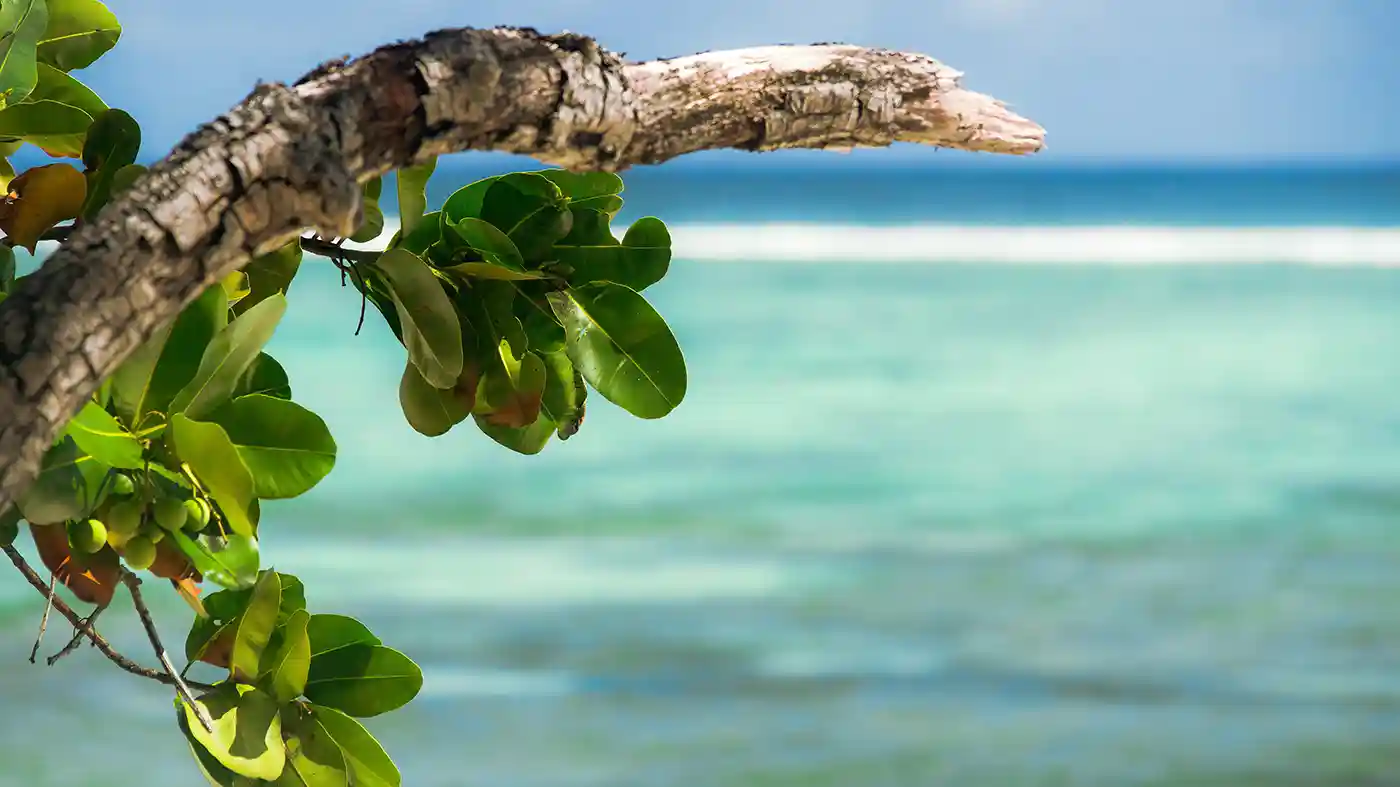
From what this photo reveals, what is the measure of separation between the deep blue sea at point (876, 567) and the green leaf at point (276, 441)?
2.15 meters

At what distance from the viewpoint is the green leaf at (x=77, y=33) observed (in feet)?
2.04

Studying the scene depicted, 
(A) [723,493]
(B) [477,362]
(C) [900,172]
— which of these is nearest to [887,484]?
(A) [723,493]

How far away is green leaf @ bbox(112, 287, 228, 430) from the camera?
0.47m

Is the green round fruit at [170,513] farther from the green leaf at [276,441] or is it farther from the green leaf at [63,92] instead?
the green leaf at [63,92]

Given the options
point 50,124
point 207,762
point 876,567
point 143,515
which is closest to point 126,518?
point 143,515

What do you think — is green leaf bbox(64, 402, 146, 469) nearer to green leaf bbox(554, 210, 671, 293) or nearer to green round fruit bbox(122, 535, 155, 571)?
green round fruit bbox(122, 535, 155, 571)

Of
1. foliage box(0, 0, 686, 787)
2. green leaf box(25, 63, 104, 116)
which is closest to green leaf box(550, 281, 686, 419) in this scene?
foliage box(0, 0, 686, 787)

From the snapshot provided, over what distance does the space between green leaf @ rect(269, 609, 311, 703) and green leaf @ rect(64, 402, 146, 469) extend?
130mm

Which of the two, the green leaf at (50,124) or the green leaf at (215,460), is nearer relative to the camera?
the green leaf at (215,460)

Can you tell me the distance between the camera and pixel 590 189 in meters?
0.62

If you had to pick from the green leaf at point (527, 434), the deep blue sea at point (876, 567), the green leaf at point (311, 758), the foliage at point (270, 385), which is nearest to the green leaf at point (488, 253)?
the foliage at point (270, 385)

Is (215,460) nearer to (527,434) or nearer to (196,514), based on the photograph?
(196,514)

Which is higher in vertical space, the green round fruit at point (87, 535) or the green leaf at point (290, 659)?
the green round fruit at point (87, 535)

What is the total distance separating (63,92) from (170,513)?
25 cm
